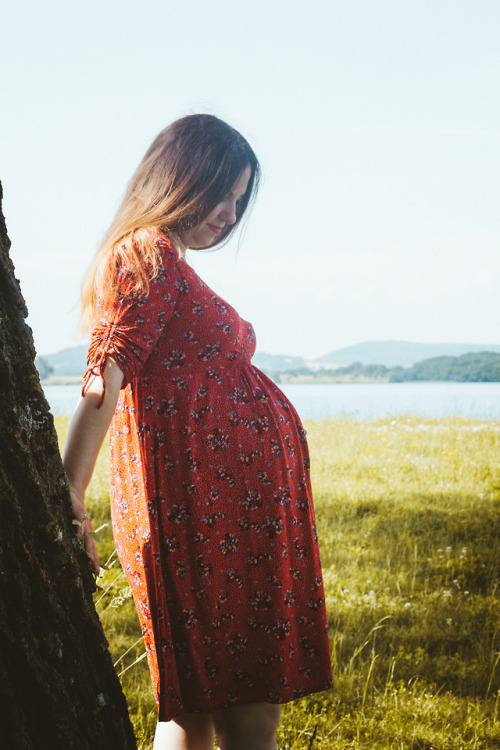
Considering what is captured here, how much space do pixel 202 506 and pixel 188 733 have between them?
643 millimetres

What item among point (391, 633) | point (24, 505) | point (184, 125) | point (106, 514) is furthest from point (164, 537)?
point (106, 514)

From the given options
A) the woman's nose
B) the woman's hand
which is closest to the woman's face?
the woman's nose

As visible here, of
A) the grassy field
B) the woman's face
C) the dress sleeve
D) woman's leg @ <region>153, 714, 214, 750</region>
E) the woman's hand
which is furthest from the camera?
the grassy field

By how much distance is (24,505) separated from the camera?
1188 millimetres

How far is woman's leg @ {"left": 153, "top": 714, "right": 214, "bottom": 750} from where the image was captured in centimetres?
179

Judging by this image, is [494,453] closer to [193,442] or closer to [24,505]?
[193,442]

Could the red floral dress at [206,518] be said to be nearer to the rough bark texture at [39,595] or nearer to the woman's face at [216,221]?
the woman's face at [216,221]

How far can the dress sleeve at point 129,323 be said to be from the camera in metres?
1.53

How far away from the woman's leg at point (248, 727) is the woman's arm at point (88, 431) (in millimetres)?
687

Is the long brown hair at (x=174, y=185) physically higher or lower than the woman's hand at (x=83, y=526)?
higher

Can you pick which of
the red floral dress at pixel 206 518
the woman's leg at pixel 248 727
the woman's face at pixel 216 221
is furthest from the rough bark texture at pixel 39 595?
the woman's face at pixel 216 221

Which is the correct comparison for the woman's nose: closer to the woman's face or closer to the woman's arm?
the woman's face

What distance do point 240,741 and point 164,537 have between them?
1.93 ft

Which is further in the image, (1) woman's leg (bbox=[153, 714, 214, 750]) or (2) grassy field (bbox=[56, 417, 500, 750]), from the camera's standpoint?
(2) grassy field (bbox=[56, 417, 500, 750])
